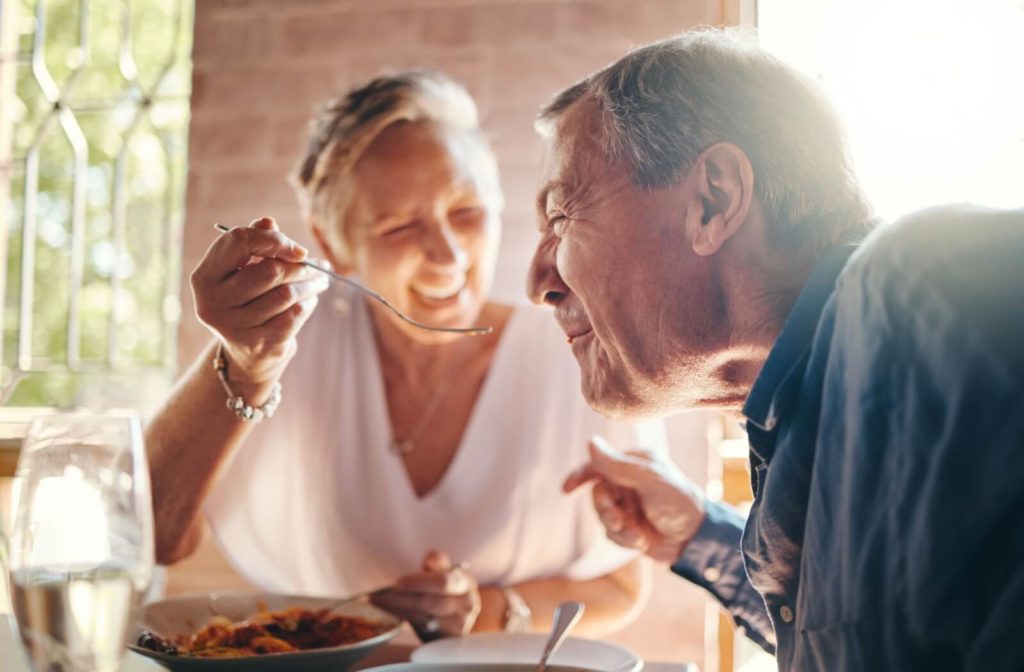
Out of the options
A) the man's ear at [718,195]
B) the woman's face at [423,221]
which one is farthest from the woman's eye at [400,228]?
the man's ear at [718,195]

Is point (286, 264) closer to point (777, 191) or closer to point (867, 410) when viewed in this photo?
point (777, 191)

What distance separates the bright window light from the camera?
2143 mm

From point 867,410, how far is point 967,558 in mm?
113

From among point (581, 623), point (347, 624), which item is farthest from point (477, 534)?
point (347, 624)

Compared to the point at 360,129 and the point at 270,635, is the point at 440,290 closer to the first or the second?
the point at 360,129

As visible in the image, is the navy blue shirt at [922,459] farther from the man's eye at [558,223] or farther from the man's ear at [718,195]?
the man's eye at [558,223]

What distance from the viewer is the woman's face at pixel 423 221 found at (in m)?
2.02

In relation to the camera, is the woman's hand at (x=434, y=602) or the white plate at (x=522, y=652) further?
the woman's hand at (x=434, y=602)

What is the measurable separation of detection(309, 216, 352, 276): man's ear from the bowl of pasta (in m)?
0.99

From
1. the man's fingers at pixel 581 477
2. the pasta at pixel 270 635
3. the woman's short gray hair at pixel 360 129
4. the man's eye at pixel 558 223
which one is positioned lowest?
A: the pasta at pixel 270 635

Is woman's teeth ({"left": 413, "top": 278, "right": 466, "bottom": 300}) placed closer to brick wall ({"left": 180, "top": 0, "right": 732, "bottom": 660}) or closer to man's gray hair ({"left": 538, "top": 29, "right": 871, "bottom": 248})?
brick wall ({"left": 180, "top": 0, "right": 732, "bottom": 660})

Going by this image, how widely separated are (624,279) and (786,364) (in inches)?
11.5

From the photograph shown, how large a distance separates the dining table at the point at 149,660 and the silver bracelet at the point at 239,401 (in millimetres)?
387

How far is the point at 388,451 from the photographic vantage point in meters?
2.07
